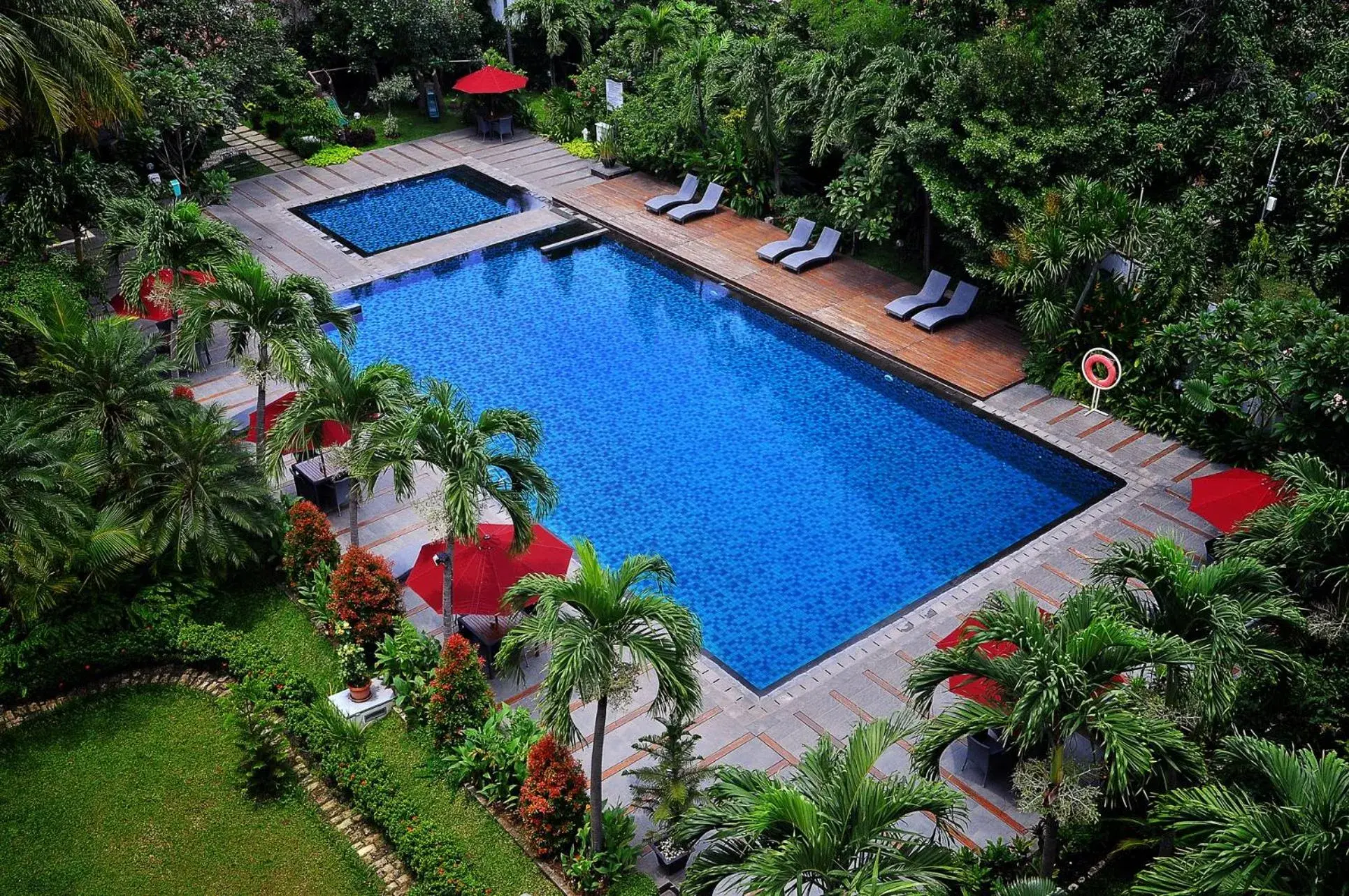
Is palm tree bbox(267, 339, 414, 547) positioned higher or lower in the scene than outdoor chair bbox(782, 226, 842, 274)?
higher

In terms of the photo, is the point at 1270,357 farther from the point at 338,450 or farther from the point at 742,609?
the point at 338,450

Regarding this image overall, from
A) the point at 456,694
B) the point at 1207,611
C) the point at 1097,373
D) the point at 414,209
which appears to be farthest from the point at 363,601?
the point at 414,209

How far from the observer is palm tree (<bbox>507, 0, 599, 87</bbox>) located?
31.6 meters

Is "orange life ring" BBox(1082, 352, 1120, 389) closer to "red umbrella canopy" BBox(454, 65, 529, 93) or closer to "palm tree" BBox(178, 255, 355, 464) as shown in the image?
"palm tree" BBox(178, 255, 355, 464)

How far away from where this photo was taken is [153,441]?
15641 mm

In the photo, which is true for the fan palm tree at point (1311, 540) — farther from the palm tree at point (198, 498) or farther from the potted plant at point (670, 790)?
the palm tree at point (198, 498)

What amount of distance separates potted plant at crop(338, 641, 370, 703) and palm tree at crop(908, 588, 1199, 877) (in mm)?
6536

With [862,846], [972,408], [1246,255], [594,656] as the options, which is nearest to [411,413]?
[594,656]

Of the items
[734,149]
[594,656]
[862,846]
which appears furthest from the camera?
[734,149]

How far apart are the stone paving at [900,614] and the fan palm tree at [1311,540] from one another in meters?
3.23

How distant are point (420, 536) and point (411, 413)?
3.56 m

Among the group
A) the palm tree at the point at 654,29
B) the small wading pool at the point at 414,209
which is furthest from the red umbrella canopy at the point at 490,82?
the palm tree at the point at 654,29

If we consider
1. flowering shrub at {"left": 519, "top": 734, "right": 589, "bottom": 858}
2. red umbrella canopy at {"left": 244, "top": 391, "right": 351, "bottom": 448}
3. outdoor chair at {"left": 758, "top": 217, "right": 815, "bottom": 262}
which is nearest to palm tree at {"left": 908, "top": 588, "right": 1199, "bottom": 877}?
flowering shrub at {"left": 519, "top": 734, "right": 589, "bottom": 858}

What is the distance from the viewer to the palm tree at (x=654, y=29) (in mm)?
29172
